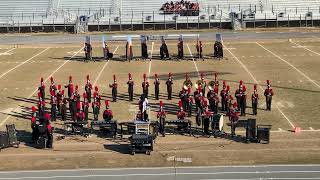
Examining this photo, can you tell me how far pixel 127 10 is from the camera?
60.0 metres

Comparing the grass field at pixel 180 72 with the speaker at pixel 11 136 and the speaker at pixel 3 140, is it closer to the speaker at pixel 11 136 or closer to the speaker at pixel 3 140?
the speaker at pixel 11 136

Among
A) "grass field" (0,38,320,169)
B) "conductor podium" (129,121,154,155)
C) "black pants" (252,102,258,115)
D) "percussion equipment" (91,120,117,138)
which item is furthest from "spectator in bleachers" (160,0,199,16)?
"conductor podium" (129,121,154,155)

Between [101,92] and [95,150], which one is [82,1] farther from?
[95,150]

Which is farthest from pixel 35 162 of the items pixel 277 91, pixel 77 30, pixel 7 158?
pixel 77 30

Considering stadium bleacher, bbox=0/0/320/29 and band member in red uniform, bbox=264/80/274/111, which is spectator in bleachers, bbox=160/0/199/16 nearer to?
stadium bleacher, bbox=0/0/320/29

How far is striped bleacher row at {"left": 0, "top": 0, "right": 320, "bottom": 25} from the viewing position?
56500 millimetres

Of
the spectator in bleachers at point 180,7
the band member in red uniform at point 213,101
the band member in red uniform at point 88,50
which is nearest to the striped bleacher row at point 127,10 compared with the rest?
the spectator in bleachers at point 180,7

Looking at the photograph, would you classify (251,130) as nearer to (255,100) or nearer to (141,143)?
(255,100)

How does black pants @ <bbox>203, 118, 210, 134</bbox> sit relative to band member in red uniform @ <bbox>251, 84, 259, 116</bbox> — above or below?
below

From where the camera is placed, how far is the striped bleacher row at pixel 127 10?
56.5 meters

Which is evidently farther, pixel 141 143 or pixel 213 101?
pixel 213 101

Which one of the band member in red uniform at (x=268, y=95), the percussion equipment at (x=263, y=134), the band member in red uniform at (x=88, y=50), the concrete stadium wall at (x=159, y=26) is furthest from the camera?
the concrete stadium wall at (x=159, y=26)

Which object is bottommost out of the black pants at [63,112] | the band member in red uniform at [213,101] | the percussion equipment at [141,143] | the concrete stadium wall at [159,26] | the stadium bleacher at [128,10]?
the percussion equipment at [141,143]

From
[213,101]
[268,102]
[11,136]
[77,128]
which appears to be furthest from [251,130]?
[11,136]
